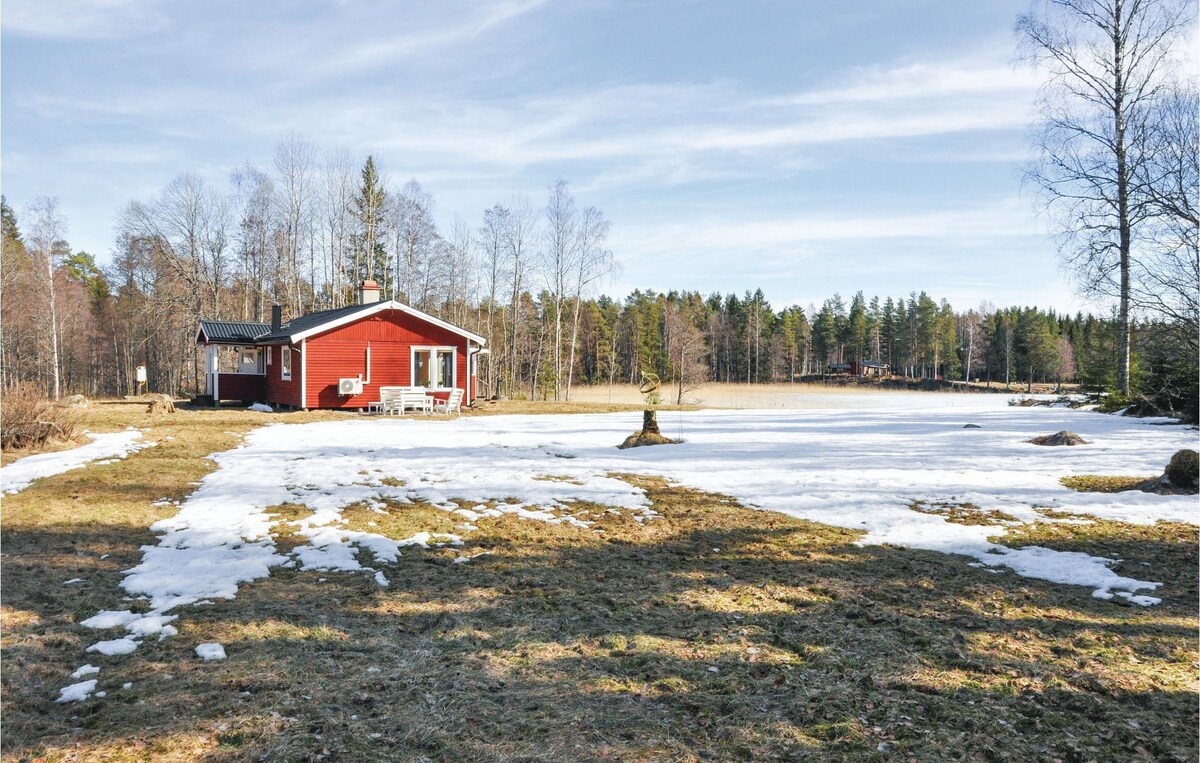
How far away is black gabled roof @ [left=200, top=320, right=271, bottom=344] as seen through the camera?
22.5 m

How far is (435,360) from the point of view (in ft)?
73.3

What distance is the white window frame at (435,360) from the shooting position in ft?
71.5

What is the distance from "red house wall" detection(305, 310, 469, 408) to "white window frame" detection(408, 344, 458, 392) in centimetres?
7

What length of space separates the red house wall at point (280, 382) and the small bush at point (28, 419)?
993cm

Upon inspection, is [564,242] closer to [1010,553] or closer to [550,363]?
[550,363]

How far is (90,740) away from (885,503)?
7753mm

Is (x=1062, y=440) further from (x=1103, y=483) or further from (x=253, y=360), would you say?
(x=253, y=360)

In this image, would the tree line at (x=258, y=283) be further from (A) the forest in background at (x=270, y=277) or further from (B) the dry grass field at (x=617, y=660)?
(B) the dry grass field at (x=617, y=660)

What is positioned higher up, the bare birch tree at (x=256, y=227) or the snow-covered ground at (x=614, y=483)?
the bare birch tree at (x=256, y=227)

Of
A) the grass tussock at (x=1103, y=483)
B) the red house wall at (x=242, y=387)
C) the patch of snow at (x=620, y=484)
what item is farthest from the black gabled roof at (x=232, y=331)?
the grass tussock at (x=1103, y=483)

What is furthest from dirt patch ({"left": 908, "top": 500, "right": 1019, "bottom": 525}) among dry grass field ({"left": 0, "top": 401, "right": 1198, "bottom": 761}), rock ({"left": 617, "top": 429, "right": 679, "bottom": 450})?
rock ({"left": 617, "top": 429, "right": 679, "bottom": 450})

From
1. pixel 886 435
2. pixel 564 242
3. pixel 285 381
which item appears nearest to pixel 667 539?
pixel 886 435

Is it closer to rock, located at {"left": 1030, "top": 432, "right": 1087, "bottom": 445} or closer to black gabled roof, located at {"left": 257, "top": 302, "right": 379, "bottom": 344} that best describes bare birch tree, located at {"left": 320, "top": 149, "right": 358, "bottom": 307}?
black gabled roof, located at {"left": 257, "top": 302, "right": 379, "bottom": 344}

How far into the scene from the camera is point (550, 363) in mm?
42188
